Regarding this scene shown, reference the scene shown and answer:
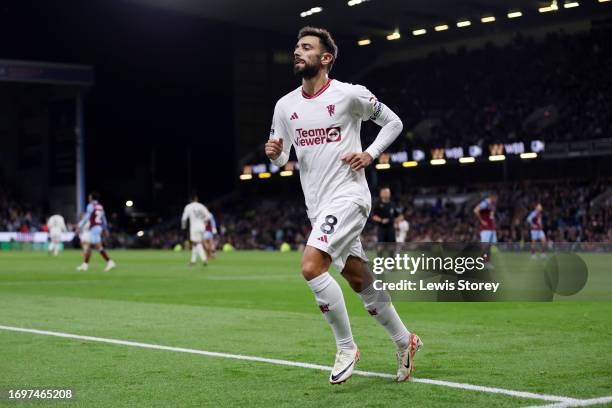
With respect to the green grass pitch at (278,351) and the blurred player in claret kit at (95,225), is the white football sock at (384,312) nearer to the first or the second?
the green grass pitch at (278,351)

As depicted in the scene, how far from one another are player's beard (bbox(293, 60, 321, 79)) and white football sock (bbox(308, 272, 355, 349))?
1.54 metres

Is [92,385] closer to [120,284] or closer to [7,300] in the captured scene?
[7,300]

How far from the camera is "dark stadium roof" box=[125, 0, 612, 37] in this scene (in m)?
46.4

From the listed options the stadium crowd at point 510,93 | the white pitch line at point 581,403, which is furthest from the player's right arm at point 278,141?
the stadium crowd at point 510,93

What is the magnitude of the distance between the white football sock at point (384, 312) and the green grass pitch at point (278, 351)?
368 mm

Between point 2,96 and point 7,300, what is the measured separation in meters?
53.5

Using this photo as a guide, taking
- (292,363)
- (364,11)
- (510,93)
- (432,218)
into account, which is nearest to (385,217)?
(292,363)

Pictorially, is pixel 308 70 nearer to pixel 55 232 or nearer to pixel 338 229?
pixel 338 229

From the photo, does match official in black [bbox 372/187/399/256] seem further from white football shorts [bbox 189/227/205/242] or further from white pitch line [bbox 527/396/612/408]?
white pitch line [bbox 527/396/612/408]

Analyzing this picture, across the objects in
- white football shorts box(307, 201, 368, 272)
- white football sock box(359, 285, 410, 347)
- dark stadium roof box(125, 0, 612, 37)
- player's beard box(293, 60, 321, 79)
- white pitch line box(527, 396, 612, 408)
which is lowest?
white pitch line box(527, 396, 612, 408)

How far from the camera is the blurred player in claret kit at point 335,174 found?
6535 mm

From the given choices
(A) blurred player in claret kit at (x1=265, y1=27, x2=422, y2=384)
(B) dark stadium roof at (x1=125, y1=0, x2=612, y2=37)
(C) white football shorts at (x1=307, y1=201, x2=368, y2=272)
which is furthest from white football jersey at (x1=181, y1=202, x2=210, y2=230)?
(C) white football shorts at (x1=307, y1=201, x2=368, y2=272)

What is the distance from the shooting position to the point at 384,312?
6.84m

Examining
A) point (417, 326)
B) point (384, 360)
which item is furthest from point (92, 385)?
point (417, 326)
